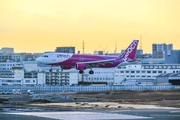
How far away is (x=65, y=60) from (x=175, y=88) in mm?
43232

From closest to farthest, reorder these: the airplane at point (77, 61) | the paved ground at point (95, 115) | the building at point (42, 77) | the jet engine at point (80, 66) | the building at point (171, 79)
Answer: the paved ground at point (95, 115) → the airplane at point (77, 61) → the jet engine at point (80, 66) → the building at point (171, 79) → the building at point (42, 77)

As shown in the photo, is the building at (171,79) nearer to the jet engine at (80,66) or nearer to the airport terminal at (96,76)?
the airport terminal at (96,76)

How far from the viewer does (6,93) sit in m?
114

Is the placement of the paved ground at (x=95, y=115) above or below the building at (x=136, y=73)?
below

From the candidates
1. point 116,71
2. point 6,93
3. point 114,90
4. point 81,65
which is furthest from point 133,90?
point 116,71

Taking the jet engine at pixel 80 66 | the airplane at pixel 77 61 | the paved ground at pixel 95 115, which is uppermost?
the airplane at pixel 77 61

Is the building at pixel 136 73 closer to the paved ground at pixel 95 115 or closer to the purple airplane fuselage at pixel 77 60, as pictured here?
the purple airplane fuselage at pixel 77 60

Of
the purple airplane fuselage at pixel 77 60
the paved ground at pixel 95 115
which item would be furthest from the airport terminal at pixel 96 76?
the paved ground at pixel 95 115

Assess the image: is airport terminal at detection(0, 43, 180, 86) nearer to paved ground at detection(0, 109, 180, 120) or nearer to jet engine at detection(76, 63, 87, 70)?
jet engine at detection(76, 63, 87, 70)

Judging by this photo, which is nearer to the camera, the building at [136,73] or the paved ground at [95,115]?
the paved ground at [95,115]

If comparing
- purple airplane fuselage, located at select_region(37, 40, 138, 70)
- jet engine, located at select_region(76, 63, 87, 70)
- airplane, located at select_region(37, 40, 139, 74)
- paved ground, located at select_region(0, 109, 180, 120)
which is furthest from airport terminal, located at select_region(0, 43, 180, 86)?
paved ground, located at select_region(0, 109, 180, 120)

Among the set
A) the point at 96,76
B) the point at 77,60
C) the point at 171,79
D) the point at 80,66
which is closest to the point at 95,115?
the point at 80,66

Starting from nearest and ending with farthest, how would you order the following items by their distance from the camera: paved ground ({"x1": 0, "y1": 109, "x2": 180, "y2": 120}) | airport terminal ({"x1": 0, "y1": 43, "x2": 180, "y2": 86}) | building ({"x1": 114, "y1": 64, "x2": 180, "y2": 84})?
paved ground ({"x1": 0, "y1": 109, "x2": 180, "y2": 120})
airport terminal ({"x1": 0, "y1": 43, "x2": 180, "y2": 86})
building ({"x1": 114, "y1": 64, "x2": 180, "y2": 84})

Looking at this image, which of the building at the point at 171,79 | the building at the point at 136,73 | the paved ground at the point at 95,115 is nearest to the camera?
the paved ground at the point at 95,115
